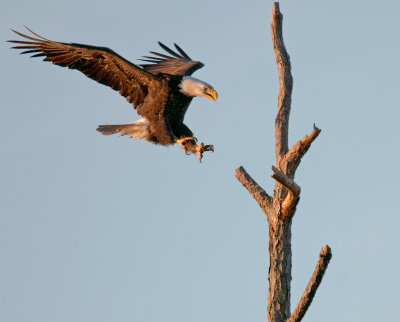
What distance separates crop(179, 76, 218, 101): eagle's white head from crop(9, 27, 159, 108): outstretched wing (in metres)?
0.39

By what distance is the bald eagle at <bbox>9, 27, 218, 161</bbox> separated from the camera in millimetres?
8016

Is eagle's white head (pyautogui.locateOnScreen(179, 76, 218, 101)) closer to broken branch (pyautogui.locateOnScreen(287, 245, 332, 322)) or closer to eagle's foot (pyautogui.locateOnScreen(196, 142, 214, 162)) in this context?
eagle's foot (pyautogui.locateOnScreen(196, 142, 214, 162))

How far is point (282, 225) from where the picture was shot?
19.0 ft

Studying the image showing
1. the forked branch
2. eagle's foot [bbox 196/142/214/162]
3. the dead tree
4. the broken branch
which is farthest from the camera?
eagle's foot [bbox 196/142/214/162]

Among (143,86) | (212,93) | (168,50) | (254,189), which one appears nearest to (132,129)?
(143,86)

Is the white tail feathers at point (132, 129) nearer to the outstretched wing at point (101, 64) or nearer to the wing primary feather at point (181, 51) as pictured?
the outstretched wing at point (101, 64)

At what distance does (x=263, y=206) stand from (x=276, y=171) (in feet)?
3.49

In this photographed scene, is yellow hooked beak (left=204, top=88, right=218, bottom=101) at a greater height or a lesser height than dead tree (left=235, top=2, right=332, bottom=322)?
greater

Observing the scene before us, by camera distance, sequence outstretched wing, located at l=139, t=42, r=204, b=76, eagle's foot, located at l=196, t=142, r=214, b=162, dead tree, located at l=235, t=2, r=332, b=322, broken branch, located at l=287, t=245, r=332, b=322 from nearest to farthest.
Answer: broken branch, located at l=287, t=245, r=332, b=322
dead tree, located at l=235, t=2, r=332, b=322
eagle's foot, located at l=196, t=142, r=214, b=162
outstretched wing, located at l=139, t=42, r=204, b=76

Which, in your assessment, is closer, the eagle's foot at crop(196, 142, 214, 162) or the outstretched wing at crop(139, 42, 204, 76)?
the eagle's foot at crop(196, 142, 214, 162)

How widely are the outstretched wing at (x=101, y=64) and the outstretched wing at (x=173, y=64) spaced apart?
109cm

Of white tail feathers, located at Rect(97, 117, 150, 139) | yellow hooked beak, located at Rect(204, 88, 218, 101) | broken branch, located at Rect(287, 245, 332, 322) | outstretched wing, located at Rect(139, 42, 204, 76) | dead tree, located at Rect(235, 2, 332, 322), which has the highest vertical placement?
outstretched wing, located at Rect(139, 42, 204, 76)

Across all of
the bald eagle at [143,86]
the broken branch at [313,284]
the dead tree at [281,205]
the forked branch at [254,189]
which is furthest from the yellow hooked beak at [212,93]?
the broken branch at [313,284]

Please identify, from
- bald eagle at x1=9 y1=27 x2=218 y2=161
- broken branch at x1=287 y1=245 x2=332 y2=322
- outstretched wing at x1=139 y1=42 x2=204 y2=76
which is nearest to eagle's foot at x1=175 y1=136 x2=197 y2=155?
bald eagle at x1=9 y1=27 x2=218 y2=161
